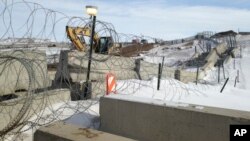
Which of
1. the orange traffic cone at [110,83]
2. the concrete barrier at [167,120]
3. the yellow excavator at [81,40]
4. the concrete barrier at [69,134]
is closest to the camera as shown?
the concrete barrier at [69,134]

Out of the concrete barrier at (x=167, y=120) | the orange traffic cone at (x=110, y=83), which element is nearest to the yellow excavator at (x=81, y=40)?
the orange traffic cone at (x=110, y=83)

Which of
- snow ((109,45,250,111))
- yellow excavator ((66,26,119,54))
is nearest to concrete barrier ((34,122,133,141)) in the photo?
snow ((109,45,250,111))

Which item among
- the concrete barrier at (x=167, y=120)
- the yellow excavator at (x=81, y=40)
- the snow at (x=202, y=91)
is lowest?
the snow at (x=202, y=91)

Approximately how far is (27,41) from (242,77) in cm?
2643

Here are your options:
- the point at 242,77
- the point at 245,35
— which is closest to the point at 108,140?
the point at 242,77

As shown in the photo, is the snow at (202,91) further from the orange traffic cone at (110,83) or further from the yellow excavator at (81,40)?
the yellow excavator at (81,40)

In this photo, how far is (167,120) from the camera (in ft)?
17.1

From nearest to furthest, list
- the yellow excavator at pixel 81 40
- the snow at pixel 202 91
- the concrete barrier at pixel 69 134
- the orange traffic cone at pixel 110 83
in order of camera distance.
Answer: the concrete barrier at pixel 69 134, the orange traffic cone at pixel 110 83, the snow at pixel 202 91, the yellow excavator at pixel 81 40

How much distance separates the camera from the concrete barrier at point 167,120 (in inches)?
183

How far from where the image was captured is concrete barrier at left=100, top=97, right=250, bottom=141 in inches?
183

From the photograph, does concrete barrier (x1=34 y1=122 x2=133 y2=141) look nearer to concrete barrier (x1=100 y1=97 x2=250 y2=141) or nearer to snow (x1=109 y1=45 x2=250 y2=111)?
concrete barrier (x1=100 y1=97 x2=250 y2=141)

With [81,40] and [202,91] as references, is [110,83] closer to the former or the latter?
[202,91]

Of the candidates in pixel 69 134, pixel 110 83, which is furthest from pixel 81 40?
pixel 69 134

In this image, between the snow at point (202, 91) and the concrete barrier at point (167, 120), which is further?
the snow at point (202, 91)
